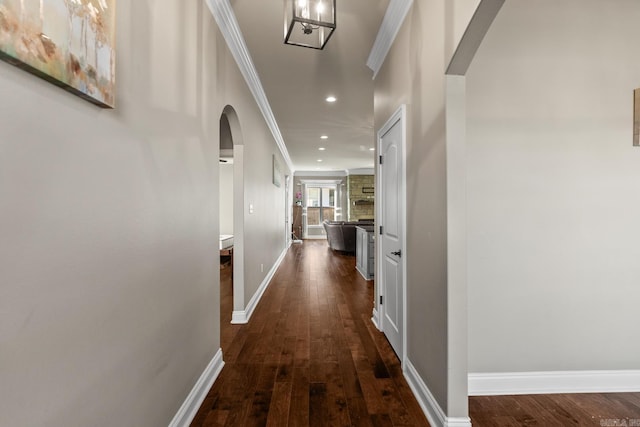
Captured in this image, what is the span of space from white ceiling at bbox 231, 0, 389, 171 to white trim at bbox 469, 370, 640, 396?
2772 millimetres

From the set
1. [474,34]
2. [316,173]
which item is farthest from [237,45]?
[316,173]

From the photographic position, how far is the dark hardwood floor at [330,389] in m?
1.67

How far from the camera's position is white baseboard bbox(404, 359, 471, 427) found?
4.90ft

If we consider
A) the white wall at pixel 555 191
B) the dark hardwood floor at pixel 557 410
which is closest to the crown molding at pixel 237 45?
the white wall at pixel 555 191

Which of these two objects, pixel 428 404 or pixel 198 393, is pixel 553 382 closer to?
pixel 428 404

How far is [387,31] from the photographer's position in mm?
2469

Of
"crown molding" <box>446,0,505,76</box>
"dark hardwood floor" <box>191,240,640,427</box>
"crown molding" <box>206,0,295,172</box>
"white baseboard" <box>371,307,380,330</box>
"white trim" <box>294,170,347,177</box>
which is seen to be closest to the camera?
"crown molding" <box>446,0,505,76</box>

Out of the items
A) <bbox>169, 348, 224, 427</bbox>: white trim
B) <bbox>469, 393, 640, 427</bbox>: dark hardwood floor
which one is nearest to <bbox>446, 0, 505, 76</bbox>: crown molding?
<bbox>469, 393, 640, 427</bbox>: dark hardwood floor

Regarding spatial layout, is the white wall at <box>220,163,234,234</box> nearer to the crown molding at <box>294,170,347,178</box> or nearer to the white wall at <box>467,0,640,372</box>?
the crown molding at <box>294,170,347,178</box>

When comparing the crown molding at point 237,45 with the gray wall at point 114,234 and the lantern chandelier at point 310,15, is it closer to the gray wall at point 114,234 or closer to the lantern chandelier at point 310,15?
the gray wall at point 114,234

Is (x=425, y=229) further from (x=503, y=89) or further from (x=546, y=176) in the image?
(x=503, y=89)

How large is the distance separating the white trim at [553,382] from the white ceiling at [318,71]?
2.77 metres

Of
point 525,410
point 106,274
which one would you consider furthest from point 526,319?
point 106,274

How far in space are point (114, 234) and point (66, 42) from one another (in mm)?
599
